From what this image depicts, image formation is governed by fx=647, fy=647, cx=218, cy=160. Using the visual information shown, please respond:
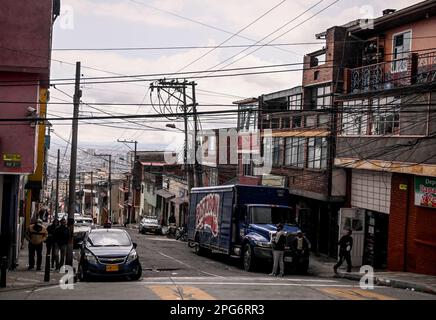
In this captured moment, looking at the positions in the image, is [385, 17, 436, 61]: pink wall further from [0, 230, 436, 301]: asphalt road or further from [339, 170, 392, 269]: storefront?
[0, 230, 436, 301]: asphalt road

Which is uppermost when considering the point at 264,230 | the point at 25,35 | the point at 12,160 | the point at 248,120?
the point at 25,35

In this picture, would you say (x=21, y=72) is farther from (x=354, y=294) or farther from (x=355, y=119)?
(x=355, y=119)

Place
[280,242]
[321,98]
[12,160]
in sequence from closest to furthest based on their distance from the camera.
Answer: [12,160], [280,242], [321,98]

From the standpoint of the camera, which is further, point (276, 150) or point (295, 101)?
point (276, 150)

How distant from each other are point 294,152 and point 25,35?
1902 centimetres

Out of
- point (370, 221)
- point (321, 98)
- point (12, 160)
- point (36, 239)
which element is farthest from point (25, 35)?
point (321, 98)

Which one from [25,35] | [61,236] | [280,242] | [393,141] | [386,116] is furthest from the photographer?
[386,116]

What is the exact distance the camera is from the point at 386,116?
2550 centimetres

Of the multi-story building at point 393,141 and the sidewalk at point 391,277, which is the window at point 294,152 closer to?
the multi-story building at point 393,141

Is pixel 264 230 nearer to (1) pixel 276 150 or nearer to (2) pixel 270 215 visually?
(2) pixel 270 215

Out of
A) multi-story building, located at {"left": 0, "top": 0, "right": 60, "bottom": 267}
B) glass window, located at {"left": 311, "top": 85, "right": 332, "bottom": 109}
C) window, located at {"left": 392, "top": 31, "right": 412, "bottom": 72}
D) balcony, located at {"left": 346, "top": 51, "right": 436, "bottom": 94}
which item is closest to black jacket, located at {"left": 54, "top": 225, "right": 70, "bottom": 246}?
multi-story building, located at {"left": 0, "top": 0, "right": 60, "bottom": 267}

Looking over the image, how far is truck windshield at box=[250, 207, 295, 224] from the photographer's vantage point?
25.2m

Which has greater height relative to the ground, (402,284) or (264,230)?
(264,230)

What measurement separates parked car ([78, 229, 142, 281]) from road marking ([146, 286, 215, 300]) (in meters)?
2.70
